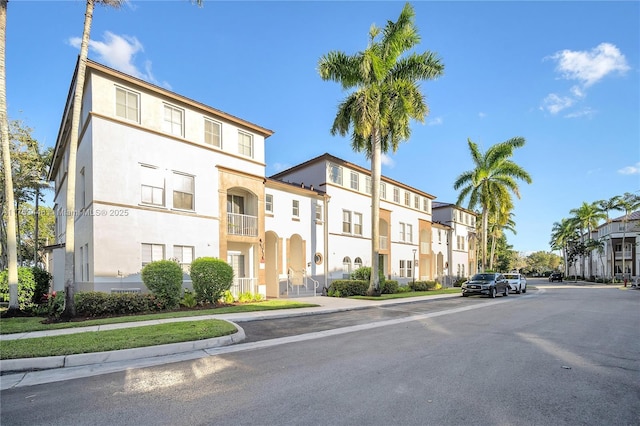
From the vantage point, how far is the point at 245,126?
2098 cm

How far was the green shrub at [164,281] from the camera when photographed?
14.6m

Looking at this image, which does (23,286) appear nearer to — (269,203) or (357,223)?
(269,203)

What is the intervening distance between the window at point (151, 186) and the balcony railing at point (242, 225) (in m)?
3.81

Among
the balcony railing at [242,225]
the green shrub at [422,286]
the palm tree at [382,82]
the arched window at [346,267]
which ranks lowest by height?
the green shrub at [422,286]

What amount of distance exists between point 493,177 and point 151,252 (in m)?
31.4

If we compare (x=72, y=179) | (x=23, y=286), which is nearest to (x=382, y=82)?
(x=72, y=179)

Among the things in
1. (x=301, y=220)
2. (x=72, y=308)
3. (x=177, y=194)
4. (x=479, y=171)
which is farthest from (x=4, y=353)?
(x=479, y=171)

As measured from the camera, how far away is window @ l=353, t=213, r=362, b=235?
97.3 ft

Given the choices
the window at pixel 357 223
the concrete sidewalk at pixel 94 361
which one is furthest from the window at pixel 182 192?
the window at pixel 357 223

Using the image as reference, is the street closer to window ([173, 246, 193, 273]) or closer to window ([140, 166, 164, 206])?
window ([173, 246, 193, 273])

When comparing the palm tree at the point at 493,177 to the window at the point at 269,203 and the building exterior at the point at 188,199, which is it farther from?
the window at the point at 269,203

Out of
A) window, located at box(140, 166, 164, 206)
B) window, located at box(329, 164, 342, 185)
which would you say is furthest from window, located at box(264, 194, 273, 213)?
window, located at box(140, 166, 164, 206)

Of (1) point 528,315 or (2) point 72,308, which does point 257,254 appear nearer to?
(2) point 72,308

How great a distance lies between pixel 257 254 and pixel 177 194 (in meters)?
5.60
